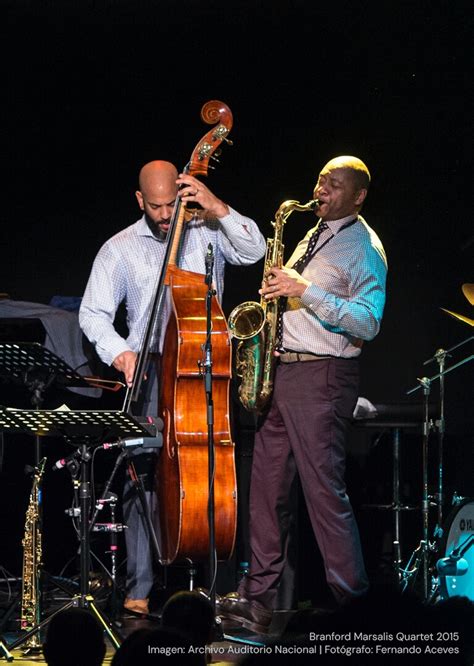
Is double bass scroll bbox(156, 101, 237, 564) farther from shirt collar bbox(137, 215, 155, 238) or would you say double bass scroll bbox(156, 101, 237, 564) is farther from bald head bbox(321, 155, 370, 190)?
bald head bbox(321, 155, 370, 190)

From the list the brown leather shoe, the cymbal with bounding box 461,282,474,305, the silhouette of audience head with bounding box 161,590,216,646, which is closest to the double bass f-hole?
the brown leather shoe

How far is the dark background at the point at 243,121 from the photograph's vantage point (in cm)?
623

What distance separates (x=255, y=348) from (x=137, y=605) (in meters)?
1.30

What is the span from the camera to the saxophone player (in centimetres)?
445

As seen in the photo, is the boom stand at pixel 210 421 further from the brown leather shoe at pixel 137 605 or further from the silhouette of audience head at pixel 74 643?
the silhouette of audience head at pixel 74 643

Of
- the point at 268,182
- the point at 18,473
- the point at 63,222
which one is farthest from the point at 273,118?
the point at 18,473

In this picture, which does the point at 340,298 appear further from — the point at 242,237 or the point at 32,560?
the point at 32,560

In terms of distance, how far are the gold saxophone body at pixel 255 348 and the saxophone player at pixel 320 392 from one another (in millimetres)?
50

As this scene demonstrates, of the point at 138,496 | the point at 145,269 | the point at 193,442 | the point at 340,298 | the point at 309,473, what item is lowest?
the point at 138,496

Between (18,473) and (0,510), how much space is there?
0.26m

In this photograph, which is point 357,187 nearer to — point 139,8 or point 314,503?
point 314,503

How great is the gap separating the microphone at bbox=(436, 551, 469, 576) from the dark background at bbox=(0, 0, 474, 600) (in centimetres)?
144

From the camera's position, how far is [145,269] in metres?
5.06

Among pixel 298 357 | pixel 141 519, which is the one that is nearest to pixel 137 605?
pixel 141 519
